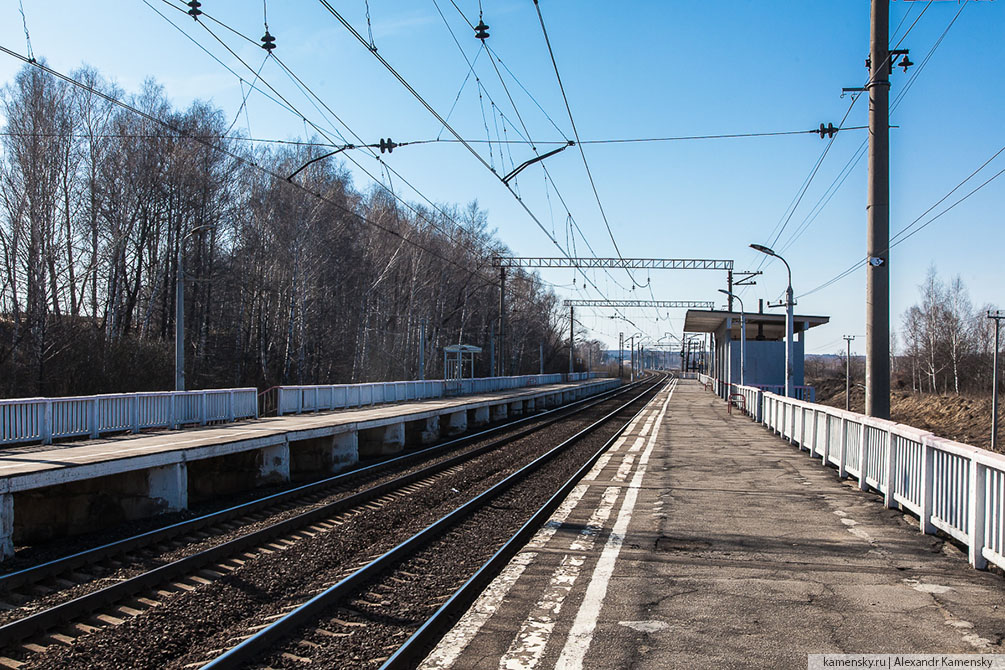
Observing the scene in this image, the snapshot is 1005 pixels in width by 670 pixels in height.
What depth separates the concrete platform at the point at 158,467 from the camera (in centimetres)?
951

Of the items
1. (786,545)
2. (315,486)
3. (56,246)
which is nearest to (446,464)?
(315,486)

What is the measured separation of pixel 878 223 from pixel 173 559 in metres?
12.0

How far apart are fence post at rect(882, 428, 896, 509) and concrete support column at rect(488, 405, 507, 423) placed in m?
23.4

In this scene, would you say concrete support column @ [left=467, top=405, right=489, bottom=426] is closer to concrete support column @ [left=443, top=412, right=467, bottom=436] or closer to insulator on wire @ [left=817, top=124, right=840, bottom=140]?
concrete support column @ [left=443, top=412, right=467, bottom=436]

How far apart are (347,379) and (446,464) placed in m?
31.7

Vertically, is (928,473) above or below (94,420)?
above

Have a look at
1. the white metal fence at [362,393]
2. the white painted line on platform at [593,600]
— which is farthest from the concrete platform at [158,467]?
the white painted line on platform at [593,600]

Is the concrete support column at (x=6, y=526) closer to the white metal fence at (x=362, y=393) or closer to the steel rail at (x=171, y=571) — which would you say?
the steel rail at (x=171, y=571)

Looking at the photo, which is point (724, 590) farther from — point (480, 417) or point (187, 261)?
point (187, 261)

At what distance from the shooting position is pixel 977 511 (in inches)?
252

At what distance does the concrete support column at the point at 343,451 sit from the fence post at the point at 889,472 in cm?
1054

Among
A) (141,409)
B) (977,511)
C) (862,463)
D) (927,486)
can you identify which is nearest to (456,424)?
(141,409)

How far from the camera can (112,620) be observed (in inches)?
239

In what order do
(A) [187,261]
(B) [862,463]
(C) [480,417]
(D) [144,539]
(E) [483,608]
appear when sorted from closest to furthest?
(E) [483,608] → (D) [144,539] → (B) [862,463] → (C) [480,417] → (A) [187,261]
